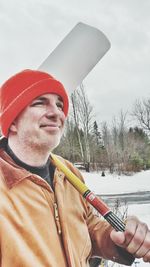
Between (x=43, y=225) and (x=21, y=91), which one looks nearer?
(x=43, y=225)

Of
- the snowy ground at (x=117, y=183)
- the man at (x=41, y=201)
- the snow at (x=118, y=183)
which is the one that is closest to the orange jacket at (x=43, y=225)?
the man at (x=41, y=201)

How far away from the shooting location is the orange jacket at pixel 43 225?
73cm

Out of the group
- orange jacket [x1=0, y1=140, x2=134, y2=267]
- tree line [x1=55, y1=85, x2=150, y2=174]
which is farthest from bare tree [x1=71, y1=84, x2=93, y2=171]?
orange jacket [x1=0, y1=140, x2=134, y2=267]

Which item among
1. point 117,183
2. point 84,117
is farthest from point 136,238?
point 84,117

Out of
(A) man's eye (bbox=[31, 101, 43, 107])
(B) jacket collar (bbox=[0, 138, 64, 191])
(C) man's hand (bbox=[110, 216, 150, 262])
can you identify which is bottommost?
(C) man's hand (bbox=[110, 216, 150, 262])

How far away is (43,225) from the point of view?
2.63 feet

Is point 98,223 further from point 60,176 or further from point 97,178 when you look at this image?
point 97,178

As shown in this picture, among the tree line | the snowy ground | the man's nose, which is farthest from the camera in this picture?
the tree line

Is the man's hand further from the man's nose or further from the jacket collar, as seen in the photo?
the man's nose

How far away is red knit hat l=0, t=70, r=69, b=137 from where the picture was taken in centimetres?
95

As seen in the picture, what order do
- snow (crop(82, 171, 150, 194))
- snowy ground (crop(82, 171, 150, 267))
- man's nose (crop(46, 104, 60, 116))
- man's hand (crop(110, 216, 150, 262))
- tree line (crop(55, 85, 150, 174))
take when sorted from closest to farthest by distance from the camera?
man's hand (crop(110, 216, 150, 262)), man's nose (crop(46, 104, 60, 116)), snowy ground (crop(82, 171, 150, 267)), snow (crop(82, 171, 150, 194)), tree line (crop(55, 85, 150, 174))

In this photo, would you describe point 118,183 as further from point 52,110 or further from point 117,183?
point 52,110

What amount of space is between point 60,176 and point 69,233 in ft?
0.70

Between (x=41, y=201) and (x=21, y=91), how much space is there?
0.40m
